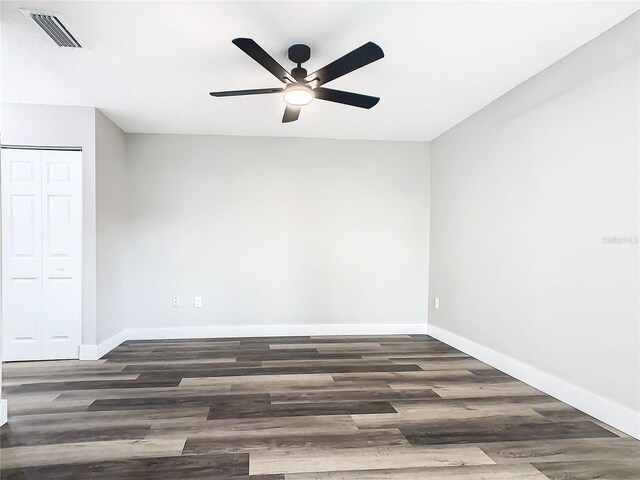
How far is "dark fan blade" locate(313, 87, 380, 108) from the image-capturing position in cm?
288

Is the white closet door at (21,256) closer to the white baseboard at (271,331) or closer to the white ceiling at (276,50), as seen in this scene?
the white ceiling at (276,50)

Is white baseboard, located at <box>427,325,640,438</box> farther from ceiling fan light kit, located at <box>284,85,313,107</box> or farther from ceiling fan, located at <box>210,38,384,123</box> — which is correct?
ceiling fan light kit, located at <box>284,85,313,107</box>

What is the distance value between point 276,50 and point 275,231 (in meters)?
2.56

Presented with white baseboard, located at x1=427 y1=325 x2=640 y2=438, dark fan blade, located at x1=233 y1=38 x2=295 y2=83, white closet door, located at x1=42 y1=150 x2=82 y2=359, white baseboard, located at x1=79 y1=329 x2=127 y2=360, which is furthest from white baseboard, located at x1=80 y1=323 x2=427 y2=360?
dark fan blade, located at x1=233 y1=38 x2=295 y2=83

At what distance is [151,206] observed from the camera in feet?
16.1

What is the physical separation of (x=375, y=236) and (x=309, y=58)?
9.16ft

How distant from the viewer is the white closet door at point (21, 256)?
12.9 ft

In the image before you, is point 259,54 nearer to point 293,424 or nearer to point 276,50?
point 276,50

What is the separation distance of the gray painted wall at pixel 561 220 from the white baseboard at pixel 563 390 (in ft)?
0.16

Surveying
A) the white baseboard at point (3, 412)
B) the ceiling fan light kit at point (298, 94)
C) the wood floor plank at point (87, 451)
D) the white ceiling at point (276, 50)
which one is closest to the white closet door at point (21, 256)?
the white ceiling at point (276, 50)

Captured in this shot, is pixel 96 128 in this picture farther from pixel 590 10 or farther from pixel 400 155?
pixel 590 10

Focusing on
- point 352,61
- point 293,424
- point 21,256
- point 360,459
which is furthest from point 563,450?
point 21,256

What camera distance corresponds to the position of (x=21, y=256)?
395 centimetres

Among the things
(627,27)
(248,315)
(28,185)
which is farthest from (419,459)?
(28,185)
